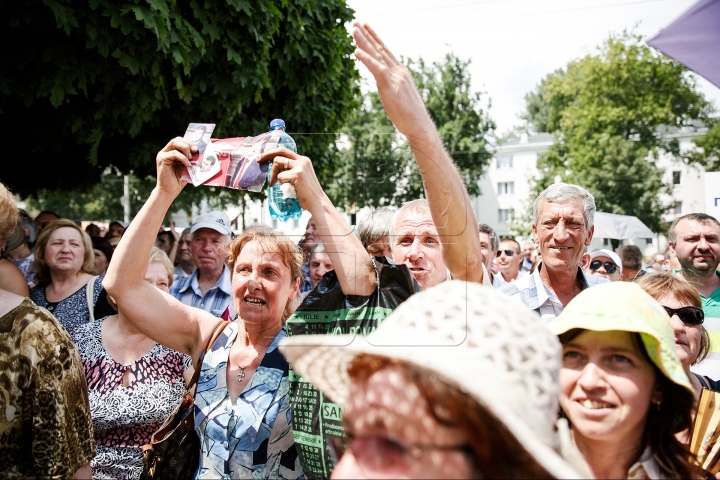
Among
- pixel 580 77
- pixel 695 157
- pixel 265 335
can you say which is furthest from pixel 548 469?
pixel 580 77

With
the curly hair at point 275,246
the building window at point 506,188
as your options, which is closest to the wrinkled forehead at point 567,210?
the curly hair at point 275,246

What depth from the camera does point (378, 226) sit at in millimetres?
2873

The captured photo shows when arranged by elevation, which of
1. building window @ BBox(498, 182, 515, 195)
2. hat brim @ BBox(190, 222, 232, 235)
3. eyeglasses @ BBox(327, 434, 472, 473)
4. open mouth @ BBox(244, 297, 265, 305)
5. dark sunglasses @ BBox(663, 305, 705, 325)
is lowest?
dark sunglasses @ BBox(663, 305, 705, 325)

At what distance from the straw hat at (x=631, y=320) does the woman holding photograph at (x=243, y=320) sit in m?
0.61

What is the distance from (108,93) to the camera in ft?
17.9

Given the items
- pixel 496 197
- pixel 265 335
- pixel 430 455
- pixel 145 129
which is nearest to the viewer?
pixel 430 455

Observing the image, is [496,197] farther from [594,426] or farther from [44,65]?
[594,426]

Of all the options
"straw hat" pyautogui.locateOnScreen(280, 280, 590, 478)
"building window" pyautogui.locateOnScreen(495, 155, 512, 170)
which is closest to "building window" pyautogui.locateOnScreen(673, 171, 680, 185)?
"building window" pyautogui.locateOnScreen(495, 155, 512, 170)

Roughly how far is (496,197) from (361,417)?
3610cm

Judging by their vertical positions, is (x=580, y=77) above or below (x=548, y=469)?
above

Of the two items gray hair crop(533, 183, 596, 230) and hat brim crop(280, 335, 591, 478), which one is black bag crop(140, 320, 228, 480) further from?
gray hair crop(533, 183, 596, 230)

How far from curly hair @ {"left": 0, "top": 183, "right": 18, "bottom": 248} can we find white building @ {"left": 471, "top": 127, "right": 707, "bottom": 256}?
2990cm

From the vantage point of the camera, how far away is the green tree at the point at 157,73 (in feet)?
16.1

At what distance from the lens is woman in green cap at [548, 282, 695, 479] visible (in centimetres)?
144
